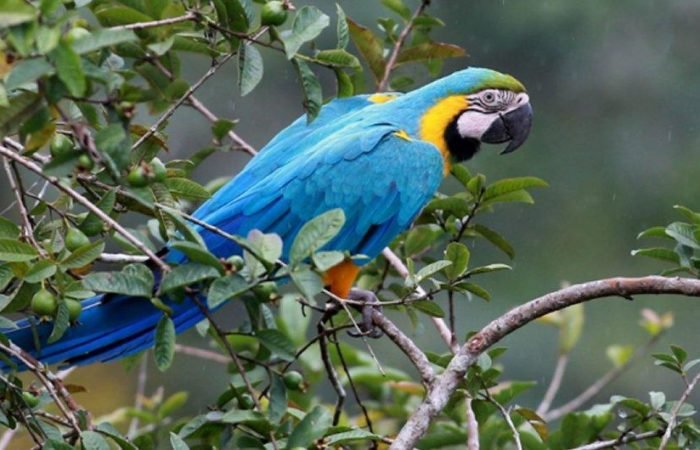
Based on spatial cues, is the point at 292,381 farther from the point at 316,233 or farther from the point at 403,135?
the point at 403,135

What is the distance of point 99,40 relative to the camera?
4.24 feet

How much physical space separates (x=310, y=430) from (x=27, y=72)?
674 millimetres

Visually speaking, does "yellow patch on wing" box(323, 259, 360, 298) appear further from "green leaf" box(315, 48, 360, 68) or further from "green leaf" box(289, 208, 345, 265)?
"green leaf" box(289, 208, 345, 265)

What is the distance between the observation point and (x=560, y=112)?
6.05 meters

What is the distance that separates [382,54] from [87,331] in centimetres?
90

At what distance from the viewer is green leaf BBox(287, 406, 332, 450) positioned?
64.9 inches

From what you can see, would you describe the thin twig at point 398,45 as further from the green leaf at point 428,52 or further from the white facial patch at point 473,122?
the white facial patch at point 473,122

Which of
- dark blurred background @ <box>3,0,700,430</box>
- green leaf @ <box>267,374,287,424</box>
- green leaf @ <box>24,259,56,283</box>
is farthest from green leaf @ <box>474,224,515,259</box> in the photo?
dark blurred background @ <box>3,0,700,430</box>

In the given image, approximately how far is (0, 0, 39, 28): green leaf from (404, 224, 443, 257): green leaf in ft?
4.26

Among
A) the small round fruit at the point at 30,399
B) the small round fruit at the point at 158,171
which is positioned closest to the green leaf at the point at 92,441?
the small round fruit at the point at 30,399

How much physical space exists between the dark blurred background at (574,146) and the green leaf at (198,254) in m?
Result: 3.86

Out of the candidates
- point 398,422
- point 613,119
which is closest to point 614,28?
point 613,119

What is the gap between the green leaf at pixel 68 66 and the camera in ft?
4.08

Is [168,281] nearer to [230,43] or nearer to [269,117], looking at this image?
[230,43]
